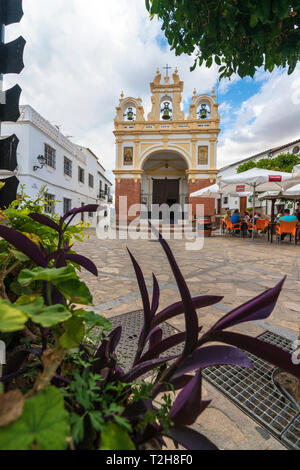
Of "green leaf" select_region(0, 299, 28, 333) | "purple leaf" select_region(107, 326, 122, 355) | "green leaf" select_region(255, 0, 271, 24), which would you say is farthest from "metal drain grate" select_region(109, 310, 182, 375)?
"green leaf" select_region(255, 0, 271, 24)

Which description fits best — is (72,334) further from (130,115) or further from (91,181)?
(91,181)

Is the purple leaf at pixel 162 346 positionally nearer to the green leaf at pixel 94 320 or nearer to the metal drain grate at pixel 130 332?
the green leaf at pixel 94 320

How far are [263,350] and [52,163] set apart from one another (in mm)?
15867

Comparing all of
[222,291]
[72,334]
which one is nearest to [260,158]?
[222,291]

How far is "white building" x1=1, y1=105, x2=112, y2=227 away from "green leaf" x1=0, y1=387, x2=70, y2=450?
21.8 feet

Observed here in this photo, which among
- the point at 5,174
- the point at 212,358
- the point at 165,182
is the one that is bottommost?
the point at 212,358

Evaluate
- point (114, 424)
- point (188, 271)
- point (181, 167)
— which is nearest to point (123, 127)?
point (181, 167)

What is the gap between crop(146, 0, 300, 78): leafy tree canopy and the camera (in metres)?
1.29

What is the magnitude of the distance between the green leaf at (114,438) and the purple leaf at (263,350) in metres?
0.26

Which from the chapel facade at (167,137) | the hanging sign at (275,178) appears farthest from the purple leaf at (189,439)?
the chapel facade at (167,137)

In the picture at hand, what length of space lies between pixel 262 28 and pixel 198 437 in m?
2.11

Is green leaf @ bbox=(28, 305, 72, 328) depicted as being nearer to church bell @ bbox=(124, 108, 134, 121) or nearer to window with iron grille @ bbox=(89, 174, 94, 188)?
church bell @ bbox=(124, 108, 134, 121)

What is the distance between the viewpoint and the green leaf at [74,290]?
465mm

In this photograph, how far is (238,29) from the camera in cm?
151
